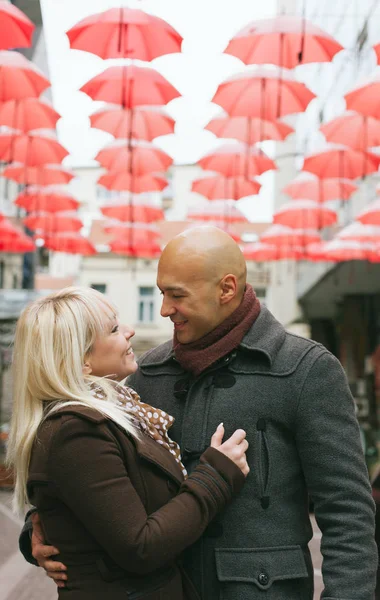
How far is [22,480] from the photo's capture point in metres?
2.21

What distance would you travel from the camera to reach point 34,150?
11.5 m

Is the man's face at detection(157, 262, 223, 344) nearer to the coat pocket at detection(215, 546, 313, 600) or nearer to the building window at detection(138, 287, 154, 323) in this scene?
the coat pocket at detection(215, 546, 313, 600)

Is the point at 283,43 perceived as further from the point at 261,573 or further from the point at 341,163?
the point at 261,573

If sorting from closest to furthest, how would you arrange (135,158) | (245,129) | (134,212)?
(245,129), (135,158), (134,212)

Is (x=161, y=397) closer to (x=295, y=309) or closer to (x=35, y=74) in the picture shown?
(x=35, y=74)

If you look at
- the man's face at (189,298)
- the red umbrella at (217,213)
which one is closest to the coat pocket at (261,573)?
the man's face at (189,298)

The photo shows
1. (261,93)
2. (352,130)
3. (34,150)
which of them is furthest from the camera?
(34,150)

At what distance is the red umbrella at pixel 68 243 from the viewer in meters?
18.0

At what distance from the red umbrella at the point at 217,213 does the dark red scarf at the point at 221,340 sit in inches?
539

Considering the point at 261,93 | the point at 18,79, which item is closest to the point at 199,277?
the point at 18,79

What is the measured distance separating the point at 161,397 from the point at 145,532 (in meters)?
0.63

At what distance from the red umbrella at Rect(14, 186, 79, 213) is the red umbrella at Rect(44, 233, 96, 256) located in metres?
3.17

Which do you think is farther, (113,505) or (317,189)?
(317,189)

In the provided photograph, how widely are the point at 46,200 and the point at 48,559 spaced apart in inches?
506
